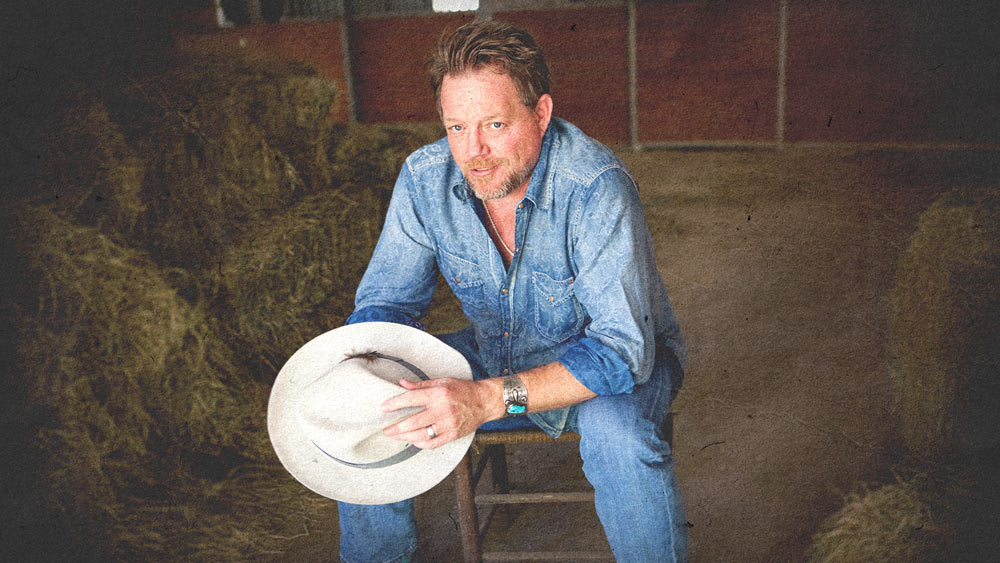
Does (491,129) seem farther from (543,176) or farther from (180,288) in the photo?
(180,288)

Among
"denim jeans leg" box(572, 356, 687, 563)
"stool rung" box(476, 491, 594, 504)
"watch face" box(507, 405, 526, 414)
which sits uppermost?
"watch face" box(507, 405, 526, 414)

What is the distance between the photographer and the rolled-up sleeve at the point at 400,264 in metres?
1.93

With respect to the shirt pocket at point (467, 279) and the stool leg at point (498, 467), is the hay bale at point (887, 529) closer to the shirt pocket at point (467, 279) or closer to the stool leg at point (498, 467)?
the stool leg at point (498, 467)

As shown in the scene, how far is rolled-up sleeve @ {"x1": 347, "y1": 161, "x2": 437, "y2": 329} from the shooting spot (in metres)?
1.93

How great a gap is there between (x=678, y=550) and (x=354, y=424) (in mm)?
716

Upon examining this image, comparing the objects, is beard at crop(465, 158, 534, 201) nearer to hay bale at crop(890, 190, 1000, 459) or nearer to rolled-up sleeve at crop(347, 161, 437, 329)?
rolled-up sleeve at crop(347, 161, 437, 329)

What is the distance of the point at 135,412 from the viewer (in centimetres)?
227

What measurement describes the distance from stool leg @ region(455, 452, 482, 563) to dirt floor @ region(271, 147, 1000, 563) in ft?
1.27

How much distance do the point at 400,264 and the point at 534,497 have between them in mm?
695

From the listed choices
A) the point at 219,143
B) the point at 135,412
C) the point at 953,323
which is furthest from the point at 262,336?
the point at 953,323

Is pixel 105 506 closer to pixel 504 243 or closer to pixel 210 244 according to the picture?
pixel 210 244

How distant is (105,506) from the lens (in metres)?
2.28

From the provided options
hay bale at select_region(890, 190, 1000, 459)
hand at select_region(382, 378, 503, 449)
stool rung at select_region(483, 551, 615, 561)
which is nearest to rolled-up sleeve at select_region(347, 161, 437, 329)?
hand at select_region(382, 378, 503, 449)

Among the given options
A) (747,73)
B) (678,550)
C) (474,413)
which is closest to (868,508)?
(678,550)
